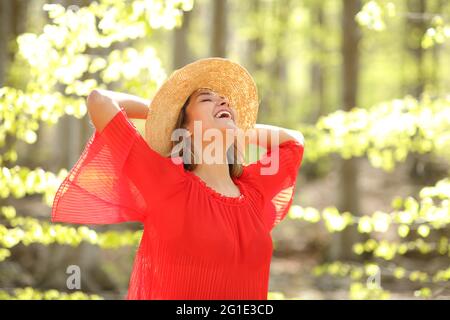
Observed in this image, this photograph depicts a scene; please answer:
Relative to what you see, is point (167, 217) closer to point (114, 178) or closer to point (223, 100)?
point (114, 178)

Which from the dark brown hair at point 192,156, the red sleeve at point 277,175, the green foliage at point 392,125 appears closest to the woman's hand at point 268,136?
the red sleeve at point 277,175

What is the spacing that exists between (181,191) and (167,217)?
141 mm

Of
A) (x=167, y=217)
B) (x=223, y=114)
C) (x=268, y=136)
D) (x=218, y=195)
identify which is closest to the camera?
(x=167, y=217)

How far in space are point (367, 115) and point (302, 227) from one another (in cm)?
1044

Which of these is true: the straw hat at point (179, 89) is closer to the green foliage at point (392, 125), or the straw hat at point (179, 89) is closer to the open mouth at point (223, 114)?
the open mouth at point (223, 114)

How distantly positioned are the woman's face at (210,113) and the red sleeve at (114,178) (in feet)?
0.85

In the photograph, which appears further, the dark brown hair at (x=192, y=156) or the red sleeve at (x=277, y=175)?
the red sleeve at (x=277, y=175)

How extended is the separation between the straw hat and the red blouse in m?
0.22

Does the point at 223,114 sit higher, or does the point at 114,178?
the point at 223,114

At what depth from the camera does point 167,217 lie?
2.59m

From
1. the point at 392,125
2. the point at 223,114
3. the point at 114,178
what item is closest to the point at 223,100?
the point at 223,114

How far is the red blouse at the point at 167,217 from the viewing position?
8.46ft

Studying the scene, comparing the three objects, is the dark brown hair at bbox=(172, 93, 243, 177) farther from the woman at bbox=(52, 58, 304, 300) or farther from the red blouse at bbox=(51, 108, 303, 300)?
the red blouse at bbox=(51, 108, 303, 300)
